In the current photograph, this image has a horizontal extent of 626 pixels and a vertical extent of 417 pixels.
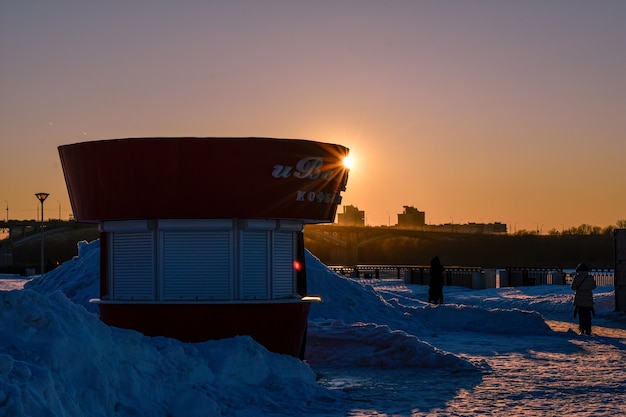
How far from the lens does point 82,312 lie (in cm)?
1505

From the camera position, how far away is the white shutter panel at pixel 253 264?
64.3ft

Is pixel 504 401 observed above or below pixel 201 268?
below

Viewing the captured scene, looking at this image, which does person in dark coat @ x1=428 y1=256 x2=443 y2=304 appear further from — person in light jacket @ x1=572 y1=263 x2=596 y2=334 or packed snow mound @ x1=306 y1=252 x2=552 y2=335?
person in light jacket @ x1=572 y1=263 x2=596 y2=334

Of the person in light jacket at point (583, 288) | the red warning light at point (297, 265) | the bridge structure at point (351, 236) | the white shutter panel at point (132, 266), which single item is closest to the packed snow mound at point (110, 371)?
the white shutter panel at point (132, 266)

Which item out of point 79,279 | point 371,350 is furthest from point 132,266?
point 79,279

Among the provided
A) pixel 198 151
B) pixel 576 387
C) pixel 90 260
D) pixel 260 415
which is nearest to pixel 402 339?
pixel 576 387

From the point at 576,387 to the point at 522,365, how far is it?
3559 mm

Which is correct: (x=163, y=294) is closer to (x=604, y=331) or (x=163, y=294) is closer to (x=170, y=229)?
(x=170, y=229)

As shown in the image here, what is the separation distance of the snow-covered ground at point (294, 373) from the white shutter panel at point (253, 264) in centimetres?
219

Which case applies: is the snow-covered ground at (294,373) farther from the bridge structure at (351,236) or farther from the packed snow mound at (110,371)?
the bridge structure at (351,236)

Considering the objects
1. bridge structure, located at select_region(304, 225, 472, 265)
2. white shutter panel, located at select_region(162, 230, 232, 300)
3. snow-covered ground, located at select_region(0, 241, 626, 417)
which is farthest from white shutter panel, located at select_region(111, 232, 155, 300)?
bridge structure, located at select_region(304, 225, 472, 265)

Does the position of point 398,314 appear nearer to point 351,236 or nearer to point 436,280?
point 436,280

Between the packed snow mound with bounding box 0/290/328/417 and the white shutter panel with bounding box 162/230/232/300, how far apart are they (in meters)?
2.48

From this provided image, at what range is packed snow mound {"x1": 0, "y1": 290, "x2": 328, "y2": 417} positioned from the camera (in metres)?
11.6
